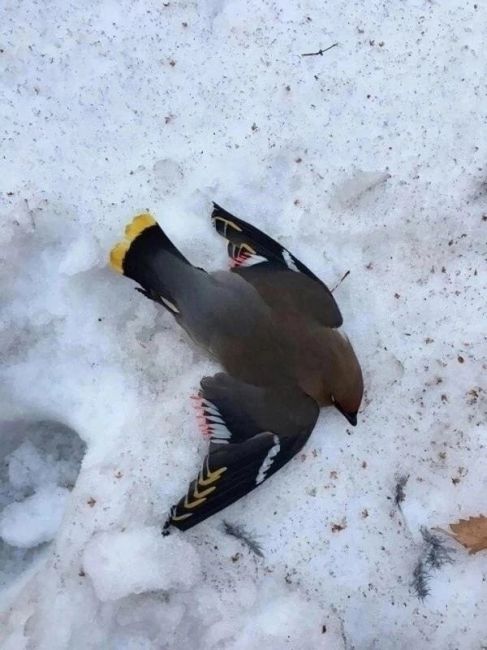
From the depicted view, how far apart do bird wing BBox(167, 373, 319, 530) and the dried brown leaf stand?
0.73 m

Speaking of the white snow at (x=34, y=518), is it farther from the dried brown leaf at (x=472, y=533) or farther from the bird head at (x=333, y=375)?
the dried brown leaf at (x=472, y=533)

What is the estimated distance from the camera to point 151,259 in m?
3.28

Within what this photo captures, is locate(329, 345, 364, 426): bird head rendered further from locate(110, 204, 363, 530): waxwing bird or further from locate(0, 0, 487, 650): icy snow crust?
locate(0, 0, 487, 650): icy snow crust

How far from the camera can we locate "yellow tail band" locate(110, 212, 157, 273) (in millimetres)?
3295

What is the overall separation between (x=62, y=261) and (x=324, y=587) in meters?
1.66

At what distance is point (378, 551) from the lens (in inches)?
133

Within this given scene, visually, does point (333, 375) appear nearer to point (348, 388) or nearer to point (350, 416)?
point (348, 388)

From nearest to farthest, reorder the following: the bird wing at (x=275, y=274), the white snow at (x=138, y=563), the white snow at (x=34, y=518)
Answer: the white snow at (x=138, y=563)
the bird wing at (x=275, y=274)
the white snow at (x=34, y=518)

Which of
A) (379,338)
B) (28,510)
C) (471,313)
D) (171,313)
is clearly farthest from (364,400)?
(28,510)

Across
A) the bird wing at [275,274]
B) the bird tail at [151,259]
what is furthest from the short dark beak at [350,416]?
the bird tail at [151,259]

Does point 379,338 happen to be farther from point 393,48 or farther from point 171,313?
point 393,48

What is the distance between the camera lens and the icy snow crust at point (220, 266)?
3295 mm

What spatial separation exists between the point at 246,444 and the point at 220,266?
75cm

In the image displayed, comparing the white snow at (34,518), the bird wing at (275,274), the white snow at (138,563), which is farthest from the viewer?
the white snow at (34,518)
